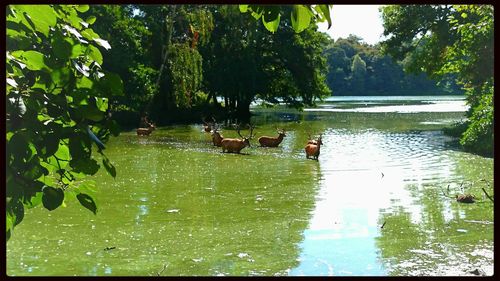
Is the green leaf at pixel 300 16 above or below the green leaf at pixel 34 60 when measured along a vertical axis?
above

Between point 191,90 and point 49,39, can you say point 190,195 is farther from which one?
point 191,90

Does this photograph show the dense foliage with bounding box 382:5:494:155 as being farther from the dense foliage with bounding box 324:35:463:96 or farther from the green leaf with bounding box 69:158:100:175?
the dense foliage with bounding box 324:35:463:96

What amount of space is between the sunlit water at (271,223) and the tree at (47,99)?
4.08m

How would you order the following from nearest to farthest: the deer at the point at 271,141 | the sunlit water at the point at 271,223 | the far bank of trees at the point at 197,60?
the sunlit water at the point at 271,223 < the deer at the point at 271,141 < the far bank of trees at the point at 197,60

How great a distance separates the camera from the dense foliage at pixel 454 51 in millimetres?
17906

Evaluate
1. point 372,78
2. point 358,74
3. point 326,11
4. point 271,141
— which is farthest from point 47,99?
point 372,78

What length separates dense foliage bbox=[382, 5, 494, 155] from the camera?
17.9m

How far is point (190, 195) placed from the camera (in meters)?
10.7

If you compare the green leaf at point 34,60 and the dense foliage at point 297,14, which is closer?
the dense foliage at point 297,14

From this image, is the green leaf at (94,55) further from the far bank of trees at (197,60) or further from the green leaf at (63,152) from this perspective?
the far bank of trees at (197,60)

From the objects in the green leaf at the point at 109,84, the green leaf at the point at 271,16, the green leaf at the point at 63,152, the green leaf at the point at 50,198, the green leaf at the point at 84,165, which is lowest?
the green leaf at the point at 50,198

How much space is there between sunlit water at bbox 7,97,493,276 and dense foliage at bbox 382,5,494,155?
2826 millimetres

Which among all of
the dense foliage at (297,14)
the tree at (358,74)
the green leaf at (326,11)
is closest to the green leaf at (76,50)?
the dense foliage at (297,14)

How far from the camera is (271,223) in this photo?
836 cm
